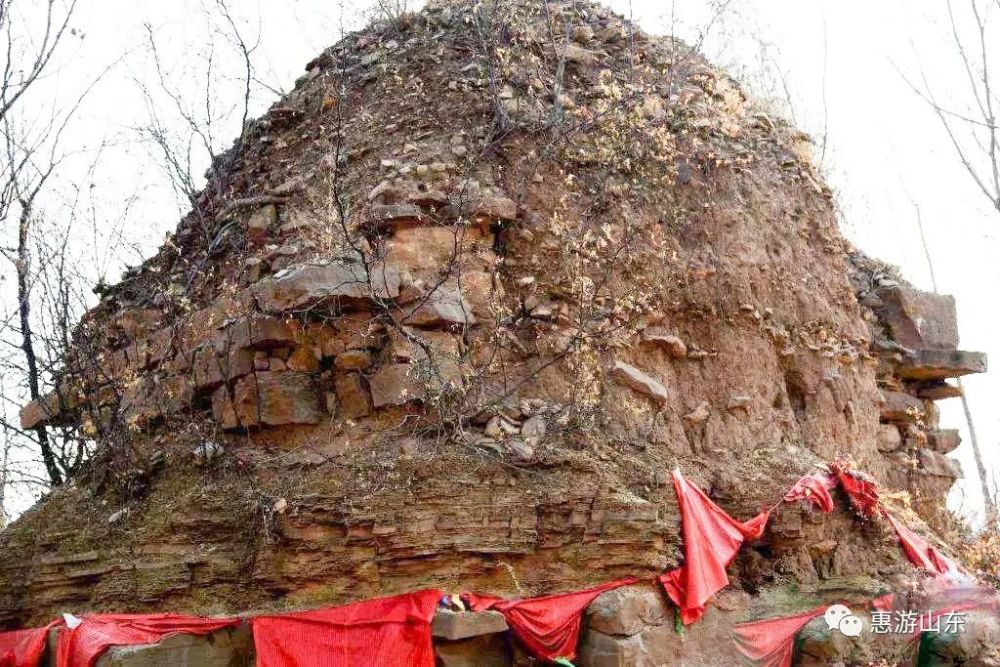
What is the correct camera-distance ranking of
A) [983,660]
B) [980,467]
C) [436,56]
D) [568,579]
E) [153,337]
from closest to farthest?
[568,579] → [983,660] → [153,337] → [436,56] → [980,467]

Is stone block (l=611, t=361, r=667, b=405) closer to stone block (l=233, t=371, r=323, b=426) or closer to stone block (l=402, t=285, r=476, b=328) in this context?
stone block (l=402, t=285, r=476, b=328)

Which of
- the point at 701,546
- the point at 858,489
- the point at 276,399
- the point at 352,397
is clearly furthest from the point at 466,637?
the point at 858,489

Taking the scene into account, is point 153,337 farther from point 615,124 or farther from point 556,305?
point 615,124

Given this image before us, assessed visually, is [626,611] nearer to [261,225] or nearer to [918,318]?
[261,225]

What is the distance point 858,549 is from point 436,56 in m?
5.43

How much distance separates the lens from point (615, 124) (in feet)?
24.3

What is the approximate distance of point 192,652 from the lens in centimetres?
519

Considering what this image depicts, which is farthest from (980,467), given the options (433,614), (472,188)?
(433,614)

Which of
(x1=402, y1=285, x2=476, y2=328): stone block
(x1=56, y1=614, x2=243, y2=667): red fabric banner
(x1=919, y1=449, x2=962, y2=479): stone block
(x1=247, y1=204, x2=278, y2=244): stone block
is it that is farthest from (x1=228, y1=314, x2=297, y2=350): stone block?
(x1=919, y1=449, x2=962, y2=479): stone block

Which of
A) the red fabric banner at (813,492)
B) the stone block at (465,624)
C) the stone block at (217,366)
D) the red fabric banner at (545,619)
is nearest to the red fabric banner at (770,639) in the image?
the red fabric banner at (813,492)

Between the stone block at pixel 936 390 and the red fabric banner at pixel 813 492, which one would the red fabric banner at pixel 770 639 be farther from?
the stone block at pixel 936 390

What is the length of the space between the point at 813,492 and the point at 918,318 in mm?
3399

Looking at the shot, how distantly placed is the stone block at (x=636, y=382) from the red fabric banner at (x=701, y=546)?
0.71 meters

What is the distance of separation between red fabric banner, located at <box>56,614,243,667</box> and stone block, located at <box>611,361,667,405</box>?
301 centimetres
